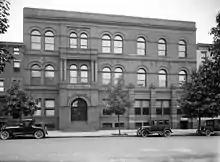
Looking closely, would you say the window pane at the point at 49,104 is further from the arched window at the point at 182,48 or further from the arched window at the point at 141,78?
the arched window at the point at 182,48

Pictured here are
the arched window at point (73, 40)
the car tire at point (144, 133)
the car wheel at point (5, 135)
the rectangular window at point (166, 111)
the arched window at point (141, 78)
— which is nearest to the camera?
the car wheel at point (5, 135)

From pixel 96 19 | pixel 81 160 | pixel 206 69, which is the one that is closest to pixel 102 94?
pixel 96 19

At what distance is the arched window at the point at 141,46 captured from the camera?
29852mm

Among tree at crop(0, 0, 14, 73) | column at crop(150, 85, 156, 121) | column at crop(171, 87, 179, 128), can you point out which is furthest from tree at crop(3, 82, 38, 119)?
column at crop(171, 87, 179, 128)

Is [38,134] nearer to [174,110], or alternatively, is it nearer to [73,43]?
[73,43]

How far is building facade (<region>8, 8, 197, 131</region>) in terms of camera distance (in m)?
26.7

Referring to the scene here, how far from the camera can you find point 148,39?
30.0 metres

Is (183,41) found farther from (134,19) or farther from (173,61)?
(134,19)

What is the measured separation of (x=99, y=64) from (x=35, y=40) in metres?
8.10

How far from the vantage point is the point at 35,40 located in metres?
27.4

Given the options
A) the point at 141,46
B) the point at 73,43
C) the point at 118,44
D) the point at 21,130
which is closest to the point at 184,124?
the point at 141,46

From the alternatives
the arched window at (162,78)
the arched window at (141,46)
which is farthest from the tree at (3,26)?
the arched window at (162,78)

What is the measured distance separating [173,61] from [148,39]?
4.40 metres

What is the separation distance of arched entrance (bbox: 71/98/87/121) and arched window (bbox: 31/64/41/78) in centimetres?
535
